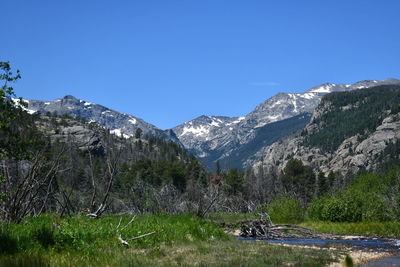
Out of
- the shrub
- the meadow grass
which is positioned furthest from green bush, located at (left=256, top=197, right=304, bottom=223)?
the meadow grass

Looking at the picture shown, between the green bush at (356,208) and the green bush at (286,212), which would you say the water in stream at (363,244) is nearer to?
the green bush at (356,208)

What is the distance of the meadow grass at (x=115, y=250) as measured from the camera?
52.4ft

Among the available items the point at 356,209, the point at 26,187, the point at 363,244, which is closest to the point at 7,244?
the point at 26,187

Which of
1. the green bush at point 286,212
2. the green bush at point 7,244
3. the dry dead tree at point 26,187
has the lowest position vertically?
the green bush at point 286,212

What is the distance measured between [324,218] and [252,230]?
1943cm

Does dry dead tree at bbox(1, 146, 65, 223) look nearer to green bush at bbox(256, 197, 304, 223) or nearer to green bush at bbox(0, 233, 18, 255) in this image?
green bush at bbox(0, 233, 18, 255)

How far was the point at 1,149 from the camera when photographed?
19547 mm

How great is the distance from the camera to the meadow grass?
629 inches

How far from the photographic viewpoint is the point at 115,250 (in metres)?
19.4

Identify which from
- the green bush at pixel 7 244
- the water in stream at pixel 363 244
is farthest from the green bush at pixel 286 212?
the green bush at pixel 7 244

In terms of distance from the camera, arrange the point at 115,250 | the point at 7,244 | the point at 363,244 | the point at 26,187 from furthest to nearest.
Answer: the point at 363,244
the point at 26,187
the point at 115,250
the point at 7,244

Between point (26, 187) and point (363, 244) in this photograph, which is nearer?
point (26, 187)

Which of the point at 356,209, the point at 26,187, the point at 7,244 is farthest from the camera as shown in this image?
the point at 356,209

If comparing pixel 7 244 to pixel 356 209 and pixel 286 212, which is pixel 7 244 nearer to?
pixel 356 209
